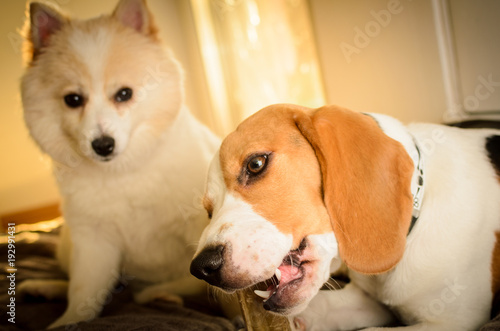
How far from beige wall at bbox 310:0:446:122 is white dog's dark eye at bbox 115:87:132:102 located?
192 centimetres

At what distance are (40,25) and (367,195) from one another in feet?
5.85

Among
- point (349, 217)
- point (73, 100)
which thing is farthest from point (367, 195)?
point (73, 100)

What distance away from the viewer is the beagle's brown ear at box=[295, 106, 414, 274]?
1.07 metres

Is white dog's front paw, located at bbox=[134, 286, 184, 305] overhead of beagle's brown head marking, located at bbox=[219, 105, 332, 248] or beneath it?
beneath

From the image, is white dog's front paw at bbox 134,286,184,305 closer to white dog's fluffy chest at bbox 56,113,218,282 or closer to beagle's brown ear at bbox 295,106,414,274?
white dog's fluffy chest at bbox 56,113,218,282

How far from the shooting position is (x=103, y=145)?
1.73 metres

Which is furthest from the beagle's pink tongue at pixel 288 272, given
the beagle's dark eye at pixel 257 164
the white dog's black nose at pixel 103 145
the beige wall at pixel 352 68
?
the beige wall at pixel 352 68

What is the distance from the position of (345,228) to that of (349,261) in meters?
0.10

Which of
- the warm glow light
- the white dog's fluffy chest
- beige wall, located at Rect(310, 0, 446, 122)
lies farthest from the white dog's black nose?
the warm glow light

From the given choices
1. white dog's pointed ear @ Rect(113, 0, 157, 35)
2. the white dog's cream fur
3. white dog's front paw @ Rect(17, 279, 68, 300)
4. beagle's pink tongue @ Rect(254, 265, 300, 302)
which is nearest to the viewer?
beagle's pink tongue @ Rect(254, 265, 300, 302)

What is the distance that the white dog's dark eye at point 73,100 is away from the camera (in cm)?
185

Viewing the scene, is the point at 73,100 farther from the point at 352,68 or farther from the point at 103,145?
the point at 352,68

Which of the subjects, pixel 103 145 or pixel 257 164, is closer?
pixel 257 164

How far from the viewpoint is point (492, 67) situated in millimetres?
2084
